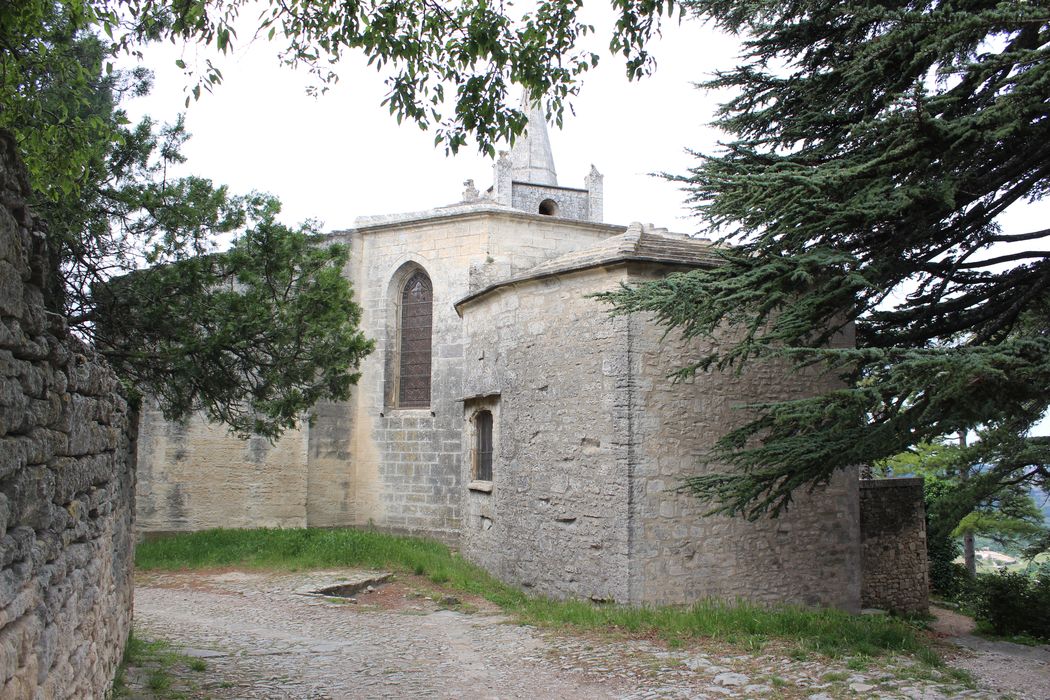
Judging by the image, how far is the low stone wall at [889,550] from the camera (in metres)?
11.4

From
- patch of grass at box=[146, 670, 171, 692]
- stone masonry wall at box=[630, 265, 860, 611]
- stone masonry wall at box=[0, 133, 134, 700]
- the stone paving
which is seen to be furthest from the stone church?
stone masonry wall at box=[0, 133, 134, 700]

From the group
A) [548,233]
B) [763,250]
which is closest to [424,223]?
[548,233]

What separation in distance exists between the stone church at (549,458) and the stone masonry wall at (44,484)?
5127 millimetres

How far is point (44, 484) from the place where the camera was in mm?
3166

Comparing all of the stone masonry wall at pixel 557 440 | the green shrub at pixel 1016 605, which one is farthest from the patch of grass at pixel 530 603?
the green shrub at pixel 1016 605

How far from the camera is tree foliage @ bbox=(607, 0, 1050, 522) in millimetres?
6164

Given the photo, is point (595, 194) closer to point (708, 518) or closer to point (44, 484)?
point (708, 518)

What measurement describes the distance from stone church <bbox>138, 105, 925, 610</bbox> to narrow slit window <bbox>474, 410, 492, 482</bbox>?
0.10 ft

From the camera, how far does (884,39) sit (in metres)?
6.69

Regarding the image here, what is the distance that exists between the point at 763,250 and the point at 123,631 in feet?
21.2

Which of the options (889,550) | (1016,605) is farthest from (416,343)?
(1016,605)

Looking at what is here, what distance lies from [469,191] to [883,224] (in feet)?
55.3

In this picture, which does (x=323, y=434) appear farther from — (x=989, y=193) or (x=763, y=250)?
(x=989, y=193)

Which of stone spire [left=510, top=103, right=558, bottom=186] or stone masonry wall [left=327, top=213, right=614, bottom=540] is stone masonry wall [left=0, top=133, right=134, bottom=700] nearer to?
stone masonry wall [left=327, top=213, right=614, bottom=540]
